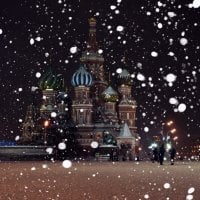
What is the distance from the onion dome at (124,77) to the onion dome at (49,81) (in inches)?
370

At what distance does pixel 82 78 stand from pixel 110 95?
15.0 feet

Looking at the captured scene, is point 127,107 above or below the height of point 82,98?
below

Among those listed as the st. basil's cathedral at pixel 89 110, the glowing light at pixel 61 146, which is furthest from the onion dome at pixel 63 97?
the glowing light at pixel 61 146

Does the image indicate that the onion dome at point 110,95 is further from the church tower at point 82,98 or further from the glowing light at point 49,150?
the glowing light at point 49,150

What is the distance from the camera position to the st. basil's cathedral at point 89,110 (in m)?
63.9

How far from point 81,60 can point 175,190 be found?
66.5 m

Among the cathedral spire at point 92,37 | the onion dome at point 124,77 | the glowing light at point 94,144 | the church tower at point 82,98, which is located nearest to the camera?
the glowing light at point 94,144

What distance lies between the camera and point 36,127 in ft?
216

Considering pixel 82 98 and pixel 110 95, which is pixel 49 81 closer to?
pixel 82 98

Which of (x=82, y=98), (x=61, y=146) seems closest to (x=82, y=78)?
(x=82, y=98)

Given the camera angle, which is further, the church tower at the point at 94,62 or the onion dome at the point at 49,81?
the church tower at the point at 94,62

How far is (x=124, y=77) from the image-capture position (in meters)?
75.2

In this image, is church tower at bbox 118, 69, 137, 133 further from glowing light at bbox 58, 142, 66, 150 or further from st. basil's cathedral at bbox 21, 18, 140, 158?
glowing light at bbox 58, 142, 66, 150

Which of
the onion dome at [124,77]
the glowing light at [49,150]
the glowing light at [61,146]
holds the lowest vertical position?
the glowing light at [49,150]
